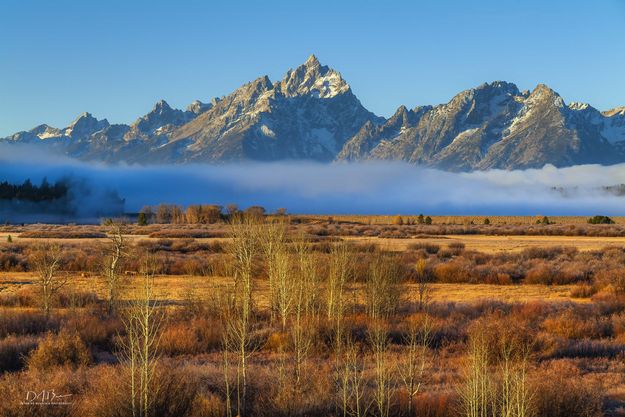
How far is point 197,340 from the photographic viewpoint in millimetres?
16609

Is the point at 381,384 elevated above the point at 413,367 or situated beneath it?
elevated above

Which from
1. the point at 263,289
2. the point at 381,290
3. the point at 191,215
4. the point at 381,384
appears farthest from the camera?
the point at 191,215

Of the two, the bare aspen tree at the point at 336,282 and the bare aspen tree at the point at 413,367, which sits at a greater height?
the bare aspen tree at the point at 336,282

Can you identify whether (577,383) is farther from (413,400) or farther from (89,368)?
(89,368)

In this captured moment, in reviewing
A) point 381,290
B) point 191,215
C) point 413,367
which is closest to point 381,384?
point 413,367

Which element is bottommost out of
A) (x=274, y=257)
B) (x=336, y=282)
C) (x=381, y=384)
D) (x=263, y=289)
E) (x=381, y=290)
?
(x=263, y=289)

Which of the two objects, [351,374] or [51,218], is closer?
[351,374]

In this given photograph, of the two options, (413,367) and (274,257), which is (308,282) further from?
(413,367)

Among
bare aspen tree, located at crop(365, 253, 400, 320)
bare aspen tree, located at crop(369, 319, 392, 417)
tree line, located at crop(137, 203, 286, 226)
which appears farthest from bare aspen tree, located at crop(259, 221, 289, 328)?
tree line, located at crop(137, 203, 286, 226)

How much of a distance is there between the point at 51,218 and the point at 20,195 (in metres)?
7.13

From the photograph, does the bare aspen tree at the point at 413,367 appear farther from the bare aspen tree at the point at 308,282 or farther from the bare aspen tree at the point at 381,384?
the bare aspen tree at the point at 308,282

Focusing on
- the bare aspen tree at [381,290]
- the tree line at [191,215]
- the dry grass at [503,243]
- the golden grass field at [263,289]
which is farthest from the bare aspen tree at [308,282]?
the tree line at [191,215]

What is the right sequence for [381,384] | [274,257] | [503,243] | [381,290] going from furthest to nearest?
[503,243] < [381,290] < [274,257] < [381,384]

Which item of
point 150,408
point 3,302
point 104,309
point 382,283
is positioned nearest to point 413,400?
point 150,408
